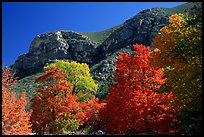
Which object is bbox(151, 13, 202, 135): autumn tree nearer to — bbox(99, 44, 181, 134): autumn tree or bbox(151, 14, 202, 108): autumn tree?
bbox(151, 14, 202, 108): autumn tree

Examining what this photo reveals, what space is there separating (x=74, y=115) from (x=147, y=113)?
16.1 m

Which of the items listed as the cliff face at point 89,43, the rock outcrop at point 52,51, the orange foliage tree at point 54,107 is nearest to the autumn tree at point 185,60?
the orange foliage tree at point 54,107

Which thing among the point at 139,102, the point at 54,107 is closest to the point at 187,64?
the point at 139,102

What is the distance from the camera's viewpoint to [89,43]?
7431 inches

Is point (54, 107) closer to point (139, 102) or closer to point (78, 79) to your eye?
point (139, 102)

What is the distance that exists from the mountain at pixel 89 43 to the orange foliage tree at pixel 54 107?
10876 cm

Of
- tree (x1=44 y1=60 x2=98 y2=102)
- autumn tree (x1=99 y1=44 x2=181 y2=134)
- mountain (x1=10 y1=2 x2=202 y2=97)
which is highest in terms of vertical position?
mountain (x1=10 y1=2 x2=202 y2=97)

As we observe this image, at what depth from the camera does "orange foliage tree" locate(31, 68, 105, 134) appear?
37.5 m

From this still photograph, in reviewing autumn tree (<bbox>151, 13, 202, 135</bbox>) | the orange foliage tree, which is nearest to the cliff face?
the orange foliage tree

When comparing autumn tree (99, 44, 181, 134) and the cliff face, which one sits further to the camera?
the cliff face

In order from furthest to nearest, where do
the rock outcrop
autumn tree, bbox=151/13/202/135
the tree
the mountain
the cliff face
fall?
the rock outcrop
the cliff face
the mountain
the tree
autumn tree, bbox=151/13/202/135

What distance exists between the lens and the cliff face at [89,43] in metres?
159

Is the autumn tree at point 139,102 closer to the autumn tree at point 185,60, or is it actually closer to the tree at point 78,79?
the autumn tree at point 185,60

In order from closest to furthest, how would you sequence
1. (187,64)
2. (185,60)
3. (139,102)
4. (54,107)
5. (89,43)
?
1. (187,64)
2. (185,60)
3. (139,102)
4. (54,107)
5. (89,43)
